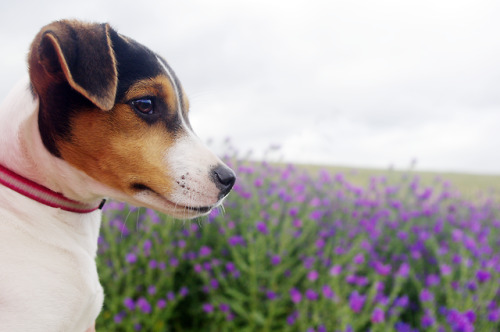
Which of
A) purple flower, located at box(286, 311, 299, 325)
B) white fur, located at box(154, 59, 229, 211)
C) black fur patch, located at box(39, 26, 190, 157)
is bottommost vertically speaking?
purple flower, located at box(286, 311, 299, 325)

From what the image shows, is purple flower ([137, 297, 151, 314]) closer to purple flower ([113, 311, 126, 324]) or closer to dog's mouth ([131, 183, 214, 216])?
purple flower ([113, 311, 126, 324])

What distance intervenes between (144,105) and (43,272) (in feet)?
2.18

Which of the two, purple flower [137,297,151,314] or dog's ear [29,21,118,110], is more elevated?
dog's ear [29,21,118,110]

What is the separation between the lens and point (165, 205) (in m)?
1.73

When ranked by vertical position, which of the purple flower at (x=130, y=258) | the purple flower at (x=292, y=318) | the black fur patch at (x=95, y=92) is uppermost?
the black fur patch at (x=95, y=92)

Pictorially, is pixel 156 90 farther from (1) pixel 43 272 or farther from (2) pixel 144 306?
(2) pixel 144 306

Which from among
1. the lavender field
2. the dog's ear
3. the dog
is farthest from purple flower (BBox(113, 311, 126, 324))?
the dog's ear

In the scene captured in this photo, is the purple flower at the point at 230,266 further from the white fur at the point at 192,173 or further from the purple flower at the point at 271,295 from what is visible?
the white fur at the point at 192,173

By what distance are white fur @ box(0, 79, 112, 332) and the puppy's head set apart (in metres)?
0.06

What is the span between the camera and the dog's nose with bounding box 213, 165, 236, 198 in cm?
170

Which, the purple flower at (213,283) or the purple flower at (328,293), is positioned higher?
the purple flower at (328,293)

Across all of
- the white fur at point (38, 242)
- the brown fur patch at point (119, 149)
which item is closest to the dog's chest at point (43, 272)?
the white fur at point (38, 242)

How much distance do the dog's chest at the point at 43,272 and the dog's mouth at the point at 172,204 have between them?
253mm

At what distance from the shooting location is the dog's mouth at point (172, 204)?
1.69m
